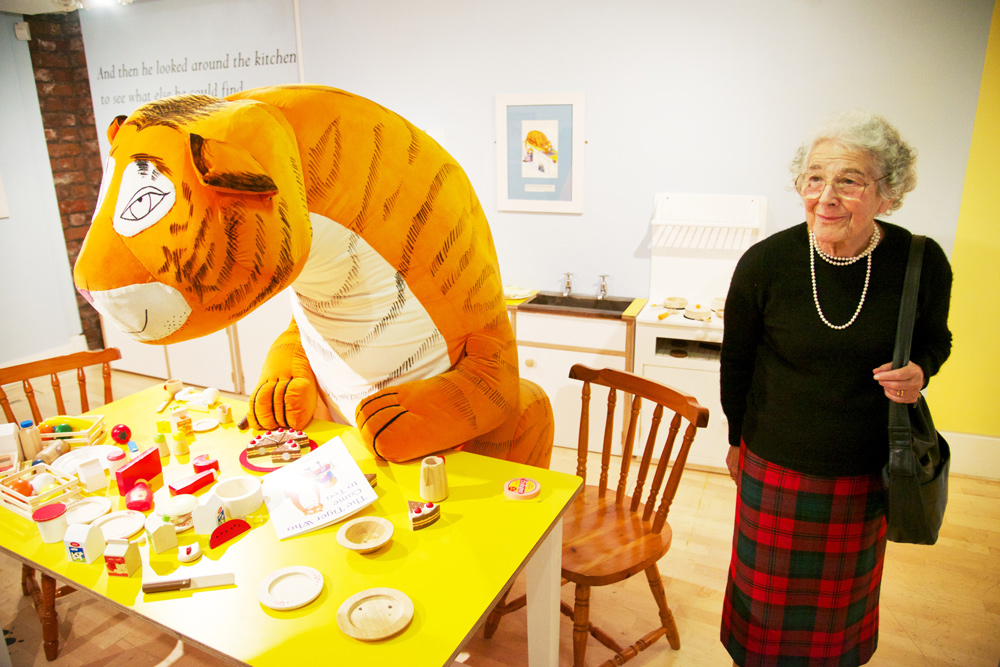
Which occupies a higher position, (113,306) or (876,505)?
(113,306)

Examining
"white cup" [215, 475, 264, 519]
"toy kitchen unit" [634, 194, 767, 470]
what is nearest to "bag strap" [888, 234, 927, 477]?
"white cup" [215, 475, 264, 519]

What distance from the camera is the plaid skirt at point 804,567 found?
144 cm

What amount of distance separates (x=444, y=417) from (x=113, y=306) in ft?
2.38

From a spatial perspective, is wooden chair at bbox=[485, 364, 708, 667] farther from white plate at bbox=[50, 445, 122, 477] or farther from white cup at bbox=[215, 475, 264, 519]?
white plate at bbox=[50, 445, 122, 477]

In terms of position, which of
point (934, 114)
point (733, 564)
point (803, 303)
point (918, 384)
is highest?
point (934, 114)

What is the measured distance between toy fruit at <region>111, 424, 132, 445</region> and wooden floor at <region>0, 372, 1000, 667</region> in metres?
0.74

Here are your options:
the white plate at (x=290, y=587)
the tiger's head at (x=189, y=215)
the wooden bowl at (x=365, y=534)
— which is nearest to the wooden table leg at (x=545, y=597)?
the wooden bowl at (x=365, y=534)

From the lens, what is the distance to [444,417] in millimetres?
1531

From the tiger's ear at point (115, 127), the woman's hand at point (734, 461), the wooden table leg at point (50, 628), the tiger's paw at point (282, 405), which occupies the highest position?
the tiger's ear at point (115, 127)

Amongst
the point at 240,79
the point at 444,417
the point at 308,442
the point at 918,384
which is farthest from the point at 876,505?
the point at 240,79

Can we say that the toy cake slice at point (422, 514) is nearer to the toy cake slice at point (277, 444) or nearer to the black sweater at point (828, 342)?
the toy cake slice at point (277, 444)

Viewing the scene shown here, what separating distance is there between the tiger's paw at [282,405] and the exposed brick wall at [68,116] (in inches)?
→ 144

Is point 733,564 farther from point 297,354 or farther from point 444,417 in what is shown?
point 297,354

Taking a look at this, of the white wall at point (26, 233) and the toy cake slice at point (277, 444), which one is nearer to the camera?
the toy cake slice at point (277, 444)
